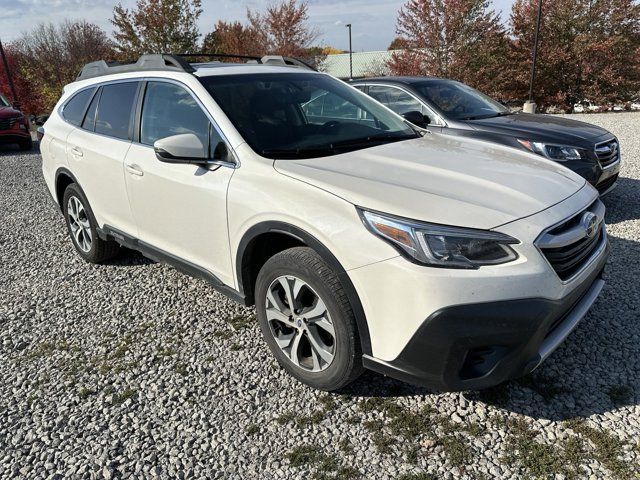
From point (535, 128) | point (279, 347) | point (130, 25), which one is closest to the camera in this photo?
point (279, 347)

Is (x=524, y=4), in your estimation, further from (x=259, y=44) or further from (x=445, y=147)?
(x=445, y=147)

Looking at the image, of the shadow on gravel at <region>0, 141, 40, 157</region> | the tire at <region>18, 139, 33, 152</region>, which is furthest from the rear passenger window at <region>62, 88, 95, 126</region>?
the tire at <region>18, 139, 33, 152</region>

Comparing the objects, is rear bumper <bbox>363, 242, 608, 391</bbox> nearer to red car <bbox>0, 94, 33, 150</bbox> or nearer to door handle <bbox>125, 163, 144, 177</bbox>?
door handle <bbox>125, 163, 144, 177</bbox>

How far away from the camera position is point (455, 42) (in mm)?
18797

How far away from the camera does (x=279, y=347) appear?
2.83 meters

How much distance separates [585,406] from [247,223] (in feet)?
6.68

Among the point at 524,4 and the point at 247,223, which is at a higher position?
the point at 524,4

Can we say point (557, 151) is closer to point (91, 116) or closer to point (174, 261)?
point (174, 261)

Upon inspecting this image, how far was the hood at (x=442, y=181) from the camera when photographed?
7.27 feet

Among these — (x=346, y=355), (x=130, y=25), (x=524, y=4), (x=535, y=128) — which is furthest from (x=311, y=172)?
(x=130, y=25)

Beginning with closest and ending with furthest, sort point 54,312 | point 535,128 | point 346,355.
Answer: point 346,355 < point 54,312 < point 535,128

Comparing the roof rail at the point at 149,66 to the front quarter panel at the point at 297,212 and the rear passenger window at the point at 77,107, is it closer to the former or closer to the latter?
the rear passenger window at the point at 77,107

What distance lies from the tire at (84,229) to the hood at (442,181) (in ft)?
8.31

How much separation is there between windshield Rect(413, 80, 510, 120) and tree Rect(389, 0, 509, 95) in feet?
44.3
